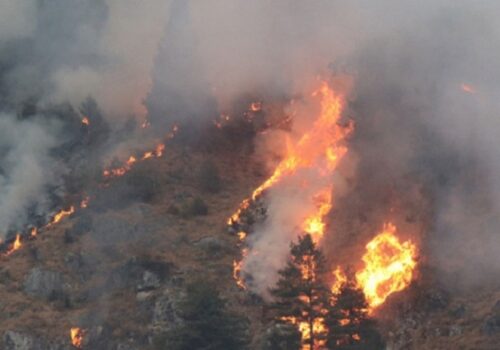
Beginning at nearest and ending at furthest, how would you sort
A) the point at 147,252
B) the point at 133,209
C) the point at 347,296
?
the point at 347,296 → the point at 147,252 → the point at 133,209

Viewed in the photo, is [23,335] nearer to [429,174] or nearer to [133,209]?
[133,209]

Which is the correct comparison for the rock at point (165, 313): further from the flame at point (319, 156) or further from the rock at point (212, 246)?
the flame at point (319, 156)

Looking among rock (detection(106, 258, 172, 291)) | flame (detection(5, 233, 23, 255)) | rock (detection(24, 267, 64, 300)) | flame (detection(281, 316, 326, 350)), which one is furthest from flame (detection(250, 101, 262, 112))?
flame (detection(281, 316, 326, 350))

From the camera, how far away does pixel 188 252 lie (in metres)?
66.8

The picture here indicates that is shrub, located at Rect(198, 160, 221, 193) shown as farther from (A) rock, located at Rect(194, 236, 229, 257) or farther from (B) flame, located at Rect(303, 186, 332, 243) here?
(B) flame, located at Rect(303, 186, 332, 243)

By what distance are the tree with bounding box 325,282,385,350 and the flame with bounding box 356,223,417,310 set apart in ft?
23.9

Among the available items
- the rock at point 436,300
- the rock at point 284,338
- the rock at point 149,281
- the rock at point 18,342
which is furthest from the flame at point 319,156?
the rock at point 18,342

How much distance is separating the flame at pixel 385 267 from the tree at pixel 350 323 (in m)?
7.30

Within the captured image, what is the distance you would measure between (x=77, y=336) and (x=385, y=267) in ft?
78.4

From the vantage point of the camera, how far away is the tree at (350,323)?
50.1 m

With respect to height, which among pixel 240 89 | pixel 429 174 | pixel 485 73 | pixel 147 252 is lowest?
pixel 147 252

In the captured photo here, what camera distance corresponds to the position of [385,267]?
201ft

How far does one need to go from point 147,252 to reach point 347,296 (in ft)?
70.0

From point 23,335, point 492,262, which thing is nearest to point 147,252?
point 23,335
